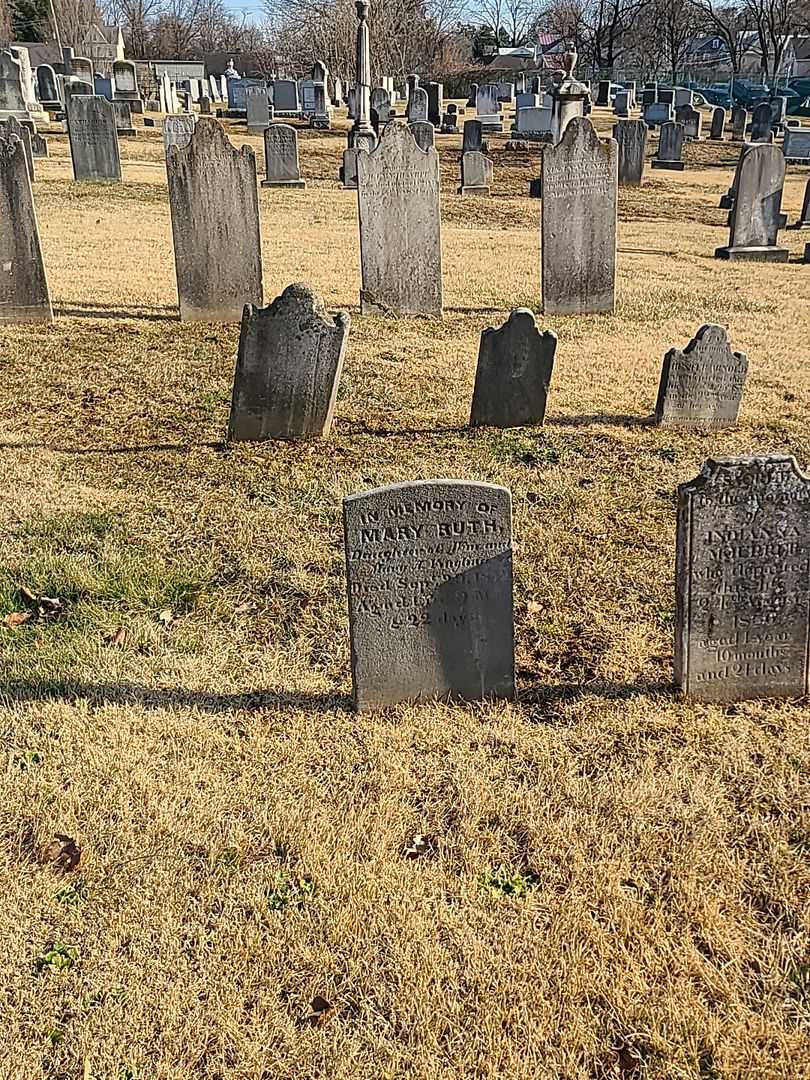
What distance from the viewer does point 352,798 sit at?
354cm

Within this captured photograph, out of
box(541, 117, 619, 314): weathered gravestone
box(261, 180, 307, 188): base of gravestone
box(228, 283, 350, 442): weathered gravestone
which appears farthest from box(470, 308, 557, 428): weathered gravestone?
box(261, 180, 307, 188): base of gravestone

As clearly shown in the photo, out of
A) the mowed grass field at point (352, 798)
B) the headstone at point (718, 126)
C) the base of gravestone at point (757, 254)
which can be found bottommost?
the mowed grass field at point (352, 798)

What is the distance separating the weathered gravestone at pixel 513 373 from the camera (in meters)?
6.96

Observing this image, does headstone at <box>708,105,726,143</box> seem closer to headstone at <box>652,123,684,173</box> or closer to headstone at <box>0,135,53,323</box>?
headstone at <box>652,123,684,173</box>

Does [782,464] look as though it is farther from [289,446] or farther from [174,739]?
[289,446]

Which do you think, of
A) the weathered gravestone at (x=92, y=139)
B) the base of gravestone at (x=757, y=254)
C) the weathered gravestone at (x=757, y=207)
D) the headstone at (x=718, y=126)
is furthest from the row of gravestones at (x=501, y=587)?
the headstone at (x=718, y=126)

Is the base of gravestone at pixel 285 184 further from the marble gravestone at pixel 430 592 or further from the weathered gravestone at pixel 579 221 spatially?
the marble gravestone at pixel 430 592

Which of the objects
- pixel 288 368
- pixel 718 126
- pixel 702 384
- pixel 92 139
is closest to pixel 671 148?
pixel 718 126

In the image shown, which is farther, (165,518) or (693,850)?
(165,518)

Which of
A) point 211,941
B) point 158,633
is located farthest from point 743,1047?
point 158,633

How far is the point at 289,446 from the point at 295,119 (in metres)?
36.8

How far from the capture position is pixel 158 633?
181 inches

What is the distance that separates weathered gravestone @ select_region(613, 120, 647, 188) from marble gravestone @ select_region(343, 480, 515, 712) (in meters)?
22.3

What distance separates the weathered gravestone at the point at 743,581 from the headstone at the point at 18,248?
25.7 ft
